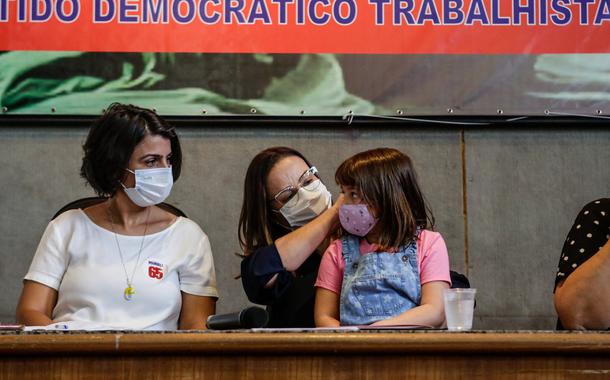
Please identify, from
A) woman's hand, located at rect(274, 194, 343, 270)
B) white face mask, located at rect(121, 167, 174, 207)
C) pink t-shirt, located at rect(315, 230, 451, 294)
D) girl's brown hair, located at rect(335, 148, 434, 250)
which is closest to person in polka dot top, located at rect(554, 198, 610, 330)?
pink t-shirt, located at rect(315, 230, 451, 294)

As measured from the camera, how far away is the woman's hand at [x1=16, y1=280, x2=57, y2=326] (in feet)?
8.20

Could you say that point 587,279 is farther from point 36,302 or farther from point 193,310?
point 36,302

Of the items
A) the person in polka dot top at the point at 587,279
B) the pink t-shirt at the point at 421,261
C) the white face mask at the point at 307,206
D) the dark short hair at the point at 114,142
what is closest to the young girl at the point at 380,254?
the pink t-shirt at the point at 421,261

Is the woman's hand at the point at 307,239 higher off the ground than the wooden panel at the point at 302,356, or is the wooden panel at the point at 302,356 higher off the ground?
the woman's hand at the point at 307,239

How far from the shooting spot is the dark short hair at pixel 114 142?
2.64 meters

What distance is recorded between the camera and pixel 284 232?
2.84 meters

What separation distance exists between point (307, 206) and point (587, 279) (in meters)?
0.86

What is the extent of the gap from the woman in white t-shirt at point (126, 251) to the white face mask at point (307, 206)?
0.92 ft

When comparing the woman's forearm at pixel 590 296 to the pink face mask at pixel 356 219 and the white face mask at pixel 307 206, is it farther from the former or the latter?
the white face mask at pixel 307 206

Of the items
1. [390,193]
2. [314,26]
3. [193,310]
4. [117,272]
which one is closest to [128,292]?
[117,272]

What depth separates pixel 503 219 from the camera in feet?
10.9

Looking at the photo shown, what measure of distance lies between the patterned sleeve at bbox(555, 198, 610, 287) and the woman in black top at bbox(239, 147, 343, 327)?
659mm

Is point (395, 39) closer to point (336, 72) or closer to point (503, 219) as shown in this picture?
point (336, 72)

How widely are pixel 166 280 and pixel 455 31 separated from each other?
1445mm
